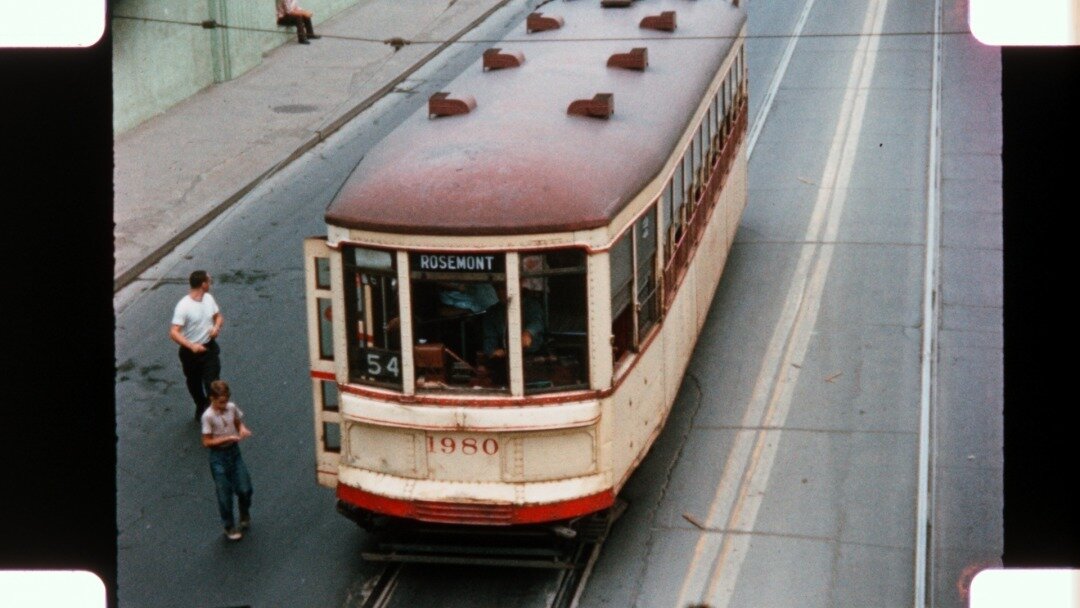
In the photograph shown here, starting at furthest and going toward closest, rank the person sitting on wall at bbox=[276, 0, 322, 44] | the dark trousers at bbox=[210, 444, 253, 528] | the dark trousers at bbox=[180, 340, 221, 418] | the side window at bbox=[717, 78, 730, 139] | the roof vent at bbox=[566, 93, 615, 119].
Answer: the person sitting on wall at bbox=[276, 0, 322, 44] → the side window at bbox=[717, 78, 730, 139] → the dark trousers at bbox=[180, 340, 221, 418] → the roof vent at bbox=[566, 93, 615, 119] → the dark trousers at bbox=[210, 444, 253, 528]

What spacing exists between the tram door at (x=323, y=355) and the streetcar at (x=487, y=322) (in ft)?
0.04

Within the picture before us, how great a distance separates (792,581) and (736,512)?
3.67 feet

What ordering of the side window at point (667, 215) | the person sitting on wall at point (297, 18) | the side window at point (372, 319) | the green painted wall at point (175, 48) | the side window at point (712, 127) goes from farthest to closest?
the person sitting on wall at point (297, 18) → the green painted wall at point (175, 48) → the side window at point (712, 127) → the side window at point (667, 215) → the side window at point (372, 319)

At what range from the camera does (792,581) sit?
11.2 meters

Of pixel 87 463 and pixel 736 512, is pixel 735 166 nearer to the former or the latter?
pixel 736 512

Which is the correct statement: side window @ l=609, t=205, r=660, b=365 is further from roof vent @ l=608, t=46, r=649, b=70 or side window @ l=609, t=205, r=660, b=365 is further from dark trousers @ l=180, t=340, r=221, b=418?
dark trousers @ l=180, t=340, r=221, b=418

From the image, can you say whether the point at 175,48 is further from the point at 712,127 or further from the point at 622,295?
the point at 622,295

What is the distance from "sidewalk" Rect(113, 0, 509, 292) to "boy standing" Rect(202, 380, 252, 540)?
579cm

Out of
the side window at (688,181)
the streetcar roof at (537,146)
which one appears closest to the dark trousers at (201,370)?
the streetcar roof at (537,146)

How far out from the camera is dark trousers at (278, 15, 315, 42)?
26219 mm

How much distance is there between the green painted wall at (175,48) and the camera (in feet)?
69.5

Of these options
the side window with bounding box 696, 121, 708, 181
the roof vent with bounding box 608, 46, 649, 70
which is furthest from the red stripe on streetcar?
the side window with bounding box 696, 121, 708, 181

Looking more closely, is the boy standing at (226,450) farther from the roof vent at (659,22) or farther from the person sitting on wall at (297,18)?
the person sitting on wall at (297,18)

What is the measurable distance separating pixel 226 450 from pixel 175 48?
12290 millimetres
